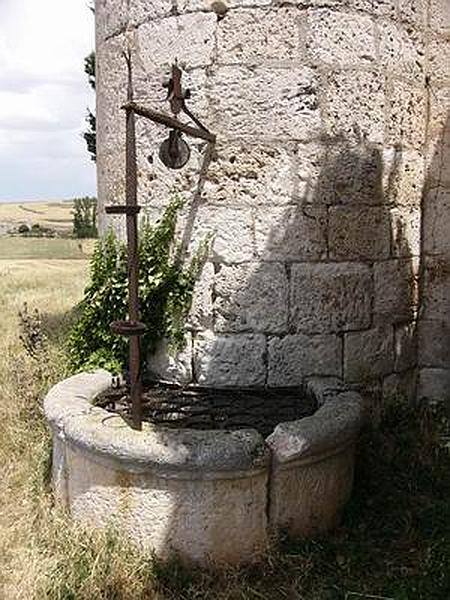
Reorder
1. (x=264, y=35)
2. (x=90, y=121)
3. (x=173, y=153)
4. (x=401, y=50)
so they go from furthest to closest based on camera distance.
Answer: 1. (x=90, y=121)
2. (x=401, y=50)
3. (x=264, y=35)
4. (x=173, y=153)

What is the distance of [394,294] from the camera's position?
4.63 meters

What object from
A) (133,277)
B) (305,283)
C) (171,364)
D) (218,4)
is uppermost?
(218,4)

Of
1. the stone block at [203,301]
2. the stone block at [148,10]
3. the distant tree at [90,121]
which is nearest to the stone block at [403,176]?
the stone block at [203,301]

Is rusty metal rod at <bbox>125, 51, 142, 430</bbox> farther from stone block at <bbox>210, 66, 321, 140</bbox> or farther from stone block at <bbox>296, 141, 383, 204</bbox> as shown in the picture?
stone block at <bbox>296, 141, 383, 204</bbox>

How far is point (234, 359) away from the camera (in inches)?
168

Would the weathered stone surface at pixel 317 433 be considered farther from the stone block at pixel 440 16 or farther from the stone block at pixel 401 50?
the stone block at pixel 440 16

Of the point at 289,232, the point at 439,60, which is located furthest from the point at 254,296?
the point at 439,60

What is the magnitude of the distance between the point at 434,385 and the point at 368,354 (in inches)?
29.9

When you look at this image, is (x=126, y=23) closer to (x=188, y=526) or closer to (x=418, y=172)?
(x=418, y=172)

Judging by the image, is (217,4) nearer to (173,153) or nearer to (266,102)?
(266,102)

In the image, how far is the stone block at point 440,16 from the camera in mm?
4691

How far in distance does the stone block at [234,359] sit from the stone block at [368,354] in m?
0.58

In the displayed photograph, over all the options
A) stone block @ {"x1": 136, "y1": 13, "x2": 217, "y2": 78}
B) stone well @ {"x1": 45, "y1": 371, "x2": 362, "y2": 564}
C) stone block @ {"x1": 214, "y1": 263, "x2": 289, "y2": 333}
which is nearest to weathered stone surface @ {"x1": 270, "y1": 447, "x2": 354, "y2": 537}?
stone well @ {"x1": 45, "y1": 371, "x2": 362, "y2": 564}

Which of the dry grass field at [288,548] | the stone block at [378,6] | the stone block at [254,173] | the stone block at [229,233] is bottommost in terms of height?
the dry grass field at [288,548]
